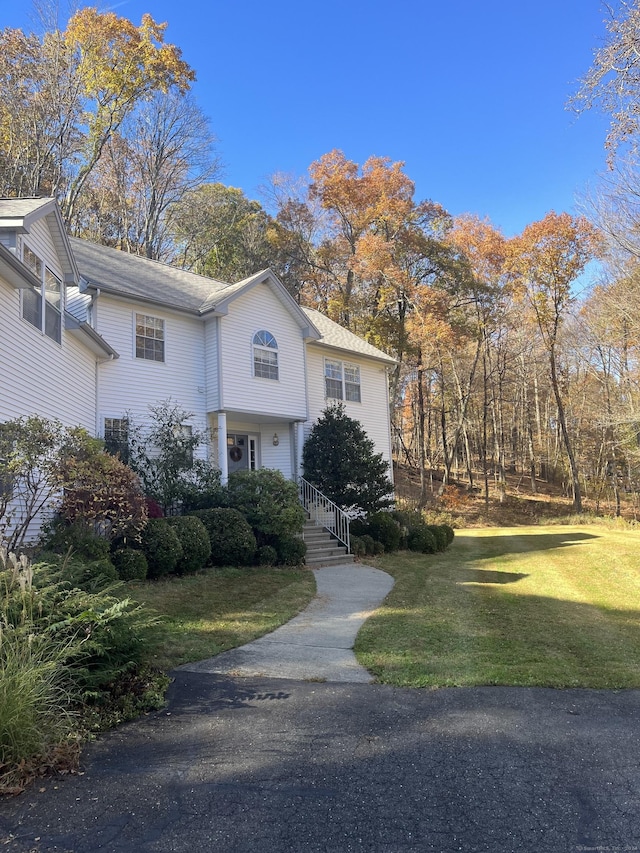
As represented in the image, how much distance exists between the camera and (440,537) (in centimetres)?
1641

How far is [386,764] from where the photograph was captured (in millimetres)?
3453

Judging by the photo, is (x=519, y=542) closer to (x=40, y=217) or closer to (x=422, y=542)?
(x=422, y=542)

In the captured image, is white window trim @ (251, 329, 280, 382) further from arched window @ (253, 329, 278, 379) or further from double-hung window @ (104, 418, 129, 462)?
double-hung window @ (104, 418, 129, 462)

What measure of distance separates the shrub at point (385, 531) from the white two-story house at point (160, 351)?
7.37 feet

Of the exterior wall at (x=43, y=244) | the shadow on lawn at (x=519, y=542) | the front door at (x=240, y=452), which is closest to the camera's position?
the exterior wall at (x=43, y=244)

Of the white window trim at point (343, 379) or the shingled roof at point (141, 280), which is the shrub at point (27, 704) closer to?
the shingled roof at point (141, 280)

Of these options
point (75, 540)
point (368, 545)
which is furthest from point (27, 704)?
point (368, 545)

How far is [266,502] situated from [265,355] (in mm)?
5140

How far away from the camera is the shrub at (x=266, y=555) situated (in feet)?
38.5

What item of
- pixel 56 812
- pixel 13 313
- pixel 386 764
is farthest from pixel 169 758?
pixel 13 313

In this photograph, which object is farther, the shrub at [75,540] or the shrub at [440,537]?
the shrub at [440,537]

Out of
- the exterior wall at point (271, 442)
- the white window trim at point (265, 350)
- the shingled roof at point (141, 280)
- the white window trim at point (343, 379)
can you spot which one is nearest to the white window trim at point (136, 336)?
the shingled roof at point (141, 280)

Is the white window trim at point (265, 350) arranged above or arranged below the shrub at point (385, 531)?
above

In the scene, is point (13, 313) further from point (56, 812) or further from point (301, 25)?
point (301, 25)
